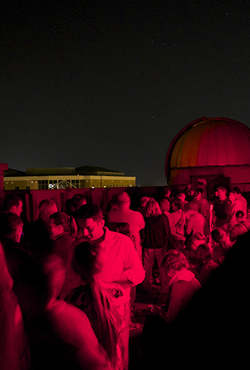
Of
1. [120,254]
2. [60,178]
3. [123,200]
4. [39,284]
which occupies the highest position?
[60,178]

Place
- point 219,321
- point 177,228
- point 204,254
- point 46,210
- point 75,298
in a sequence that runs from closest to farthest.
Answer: point 219,321 < point 75,298 < point 204,254 < point 46,210 < point 177,228

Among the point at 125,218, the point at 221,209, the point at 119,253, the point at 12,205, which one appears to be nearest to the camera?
the point at 119,253

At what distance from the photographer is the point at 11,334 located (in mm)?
1512

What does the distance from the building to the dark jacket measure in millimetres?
33155

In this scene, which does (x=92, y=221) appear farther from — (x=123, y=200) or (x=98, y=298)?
(x=123, y=200)

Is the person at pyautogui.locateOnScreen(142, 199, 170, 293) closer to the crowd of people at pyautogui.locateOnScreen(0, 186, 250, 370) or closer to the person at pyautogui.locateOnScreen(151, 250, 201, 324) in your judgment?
the crowd of people at pyautogui.locateOnScreen(0, 186, 250, 370)

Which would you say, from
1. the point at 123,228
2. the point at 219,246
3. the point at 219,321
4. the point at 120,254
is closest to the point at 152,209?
the point at 123,228

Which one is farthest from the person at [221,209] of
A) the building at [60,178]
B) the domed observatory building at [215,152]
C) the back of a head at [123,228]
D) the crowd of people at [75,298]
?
the building at [60,178]

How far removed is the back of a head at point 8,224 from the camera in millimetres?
3186

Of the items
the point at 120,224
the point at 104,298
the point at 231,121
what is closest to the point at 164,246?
the point at 120,224

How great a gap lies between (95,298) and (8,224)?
5.46ft

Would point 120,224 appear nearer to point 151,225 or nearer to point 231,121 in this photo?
point 151,225

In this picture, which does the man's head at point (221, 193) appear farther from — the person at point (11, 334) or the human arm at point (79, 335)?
the person at point (11, 334)

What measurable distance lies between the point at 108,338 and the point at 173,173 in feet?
56.7
